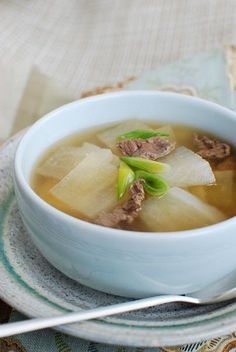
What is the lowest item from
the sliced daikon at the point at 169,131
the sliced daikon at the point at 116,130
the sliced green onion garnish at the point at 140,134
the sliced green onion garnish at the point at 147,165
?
the sliced daikon at the point at 116,130

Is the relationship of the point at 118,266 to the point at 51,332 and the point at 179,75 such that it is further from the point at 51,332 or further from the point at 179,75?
the point at 179,75

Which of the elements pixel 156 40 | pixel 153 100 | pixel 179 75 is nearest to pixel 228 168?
pixel 153 100

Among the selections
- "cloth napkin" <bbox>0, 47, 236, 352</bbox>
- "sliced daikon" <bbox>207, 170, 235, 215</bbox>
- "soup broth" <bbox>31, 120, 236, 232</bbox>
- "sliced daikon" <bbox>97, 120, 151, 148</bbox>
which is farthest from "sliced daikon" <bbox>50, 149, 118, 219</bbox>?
"cloth napkin" <bbox>0, 47, 236, 352</bbox>

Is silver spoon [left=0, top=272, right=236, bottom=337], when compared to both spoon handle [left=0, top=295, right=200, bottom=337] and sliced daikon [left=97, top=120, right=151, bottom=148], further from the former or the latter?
sliced daikon [left=97, top=120, right=151, bottom=148]

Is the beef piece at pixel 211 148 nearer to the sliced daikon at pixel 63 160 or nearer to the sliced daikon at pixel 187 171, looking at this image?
the sliced daikon at pixel 187 171

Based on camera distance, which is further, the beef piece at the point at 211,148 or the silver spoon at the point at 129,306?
the beef piece at the point at 211,148

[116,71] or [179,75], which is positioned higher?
[179,75]

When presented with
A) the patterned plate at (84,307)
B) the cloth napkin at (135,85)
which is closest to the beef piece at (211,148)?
the patterned plate at (84,307)
